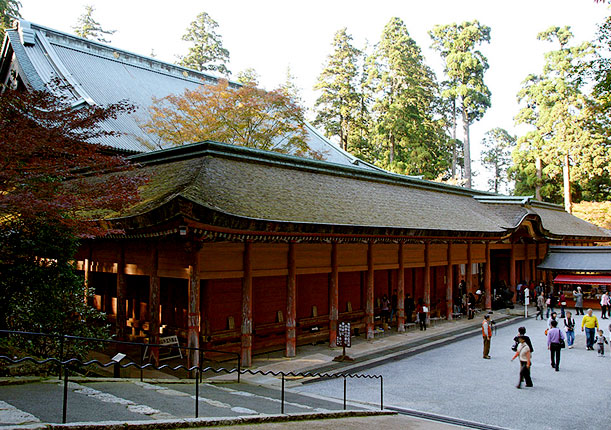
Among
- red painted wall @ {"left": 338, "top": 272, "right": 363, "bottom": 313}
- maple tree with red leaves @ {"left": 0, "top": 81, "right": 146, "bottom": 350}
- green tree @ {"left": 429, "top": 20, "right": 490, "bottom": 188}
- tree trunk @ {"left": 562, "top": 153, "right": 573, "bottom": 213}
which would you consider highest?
green tree @ {"left": 429, "top": 20, "right": 490, "bottom": 188}

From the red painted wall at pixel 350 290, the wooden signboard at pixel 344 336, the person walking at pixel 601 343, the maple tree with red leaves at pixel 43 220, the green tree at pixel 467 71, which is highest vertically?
the green tree at pixel 467 71

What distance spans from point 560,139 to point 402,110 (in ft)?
51.9

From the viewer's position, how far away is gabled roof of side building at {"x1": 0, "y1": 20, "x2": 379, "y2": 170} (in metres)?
27.3

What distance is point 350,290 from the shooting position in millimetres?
21969

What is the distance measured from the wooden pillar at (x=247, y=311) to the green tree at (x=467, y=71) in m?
44.7

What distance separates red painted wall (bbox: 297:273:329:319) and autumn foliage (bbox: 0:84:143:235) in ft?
27.1

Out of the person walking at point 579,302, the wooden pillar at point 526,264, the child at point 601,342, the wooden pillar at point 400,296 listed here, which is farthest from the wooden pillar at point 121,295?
the wooden pillar at point 526,264

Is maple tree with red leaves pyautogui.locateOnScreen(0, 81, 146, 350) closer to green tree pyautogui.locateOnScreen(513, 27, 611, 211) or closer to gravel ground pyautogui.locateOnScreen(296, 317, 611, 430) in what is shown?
gravel ground pyautogui.locateOnScreen(296, 317, 611, 430)

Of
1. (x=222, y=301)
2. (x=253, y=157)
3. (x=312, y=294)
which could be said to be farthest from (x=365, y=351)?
(x=253, y=157)

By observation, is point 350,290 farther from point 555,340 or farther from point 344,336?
point 555,340

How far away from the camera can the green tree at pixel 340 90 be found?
2143 inches

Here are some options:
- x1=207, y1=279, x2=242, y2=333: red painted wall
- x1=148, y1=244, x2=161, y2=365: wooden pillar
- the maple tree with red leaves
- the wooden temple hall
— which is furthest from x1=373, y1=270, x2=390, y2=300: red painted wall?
the maple tree with red leaves

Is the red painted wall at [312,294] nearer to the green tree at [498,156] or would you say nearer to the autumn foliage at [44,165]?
the autumn foliage at [44,165]

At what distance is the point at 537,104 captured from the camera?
5256 centimetres
